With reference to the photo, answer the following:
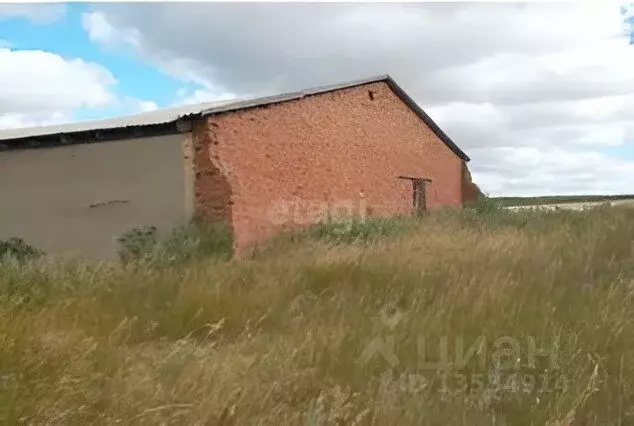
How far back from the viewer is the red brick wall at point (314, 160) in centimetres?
1130

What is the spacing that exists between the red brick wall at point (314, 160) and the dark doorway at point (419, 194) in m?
0.21

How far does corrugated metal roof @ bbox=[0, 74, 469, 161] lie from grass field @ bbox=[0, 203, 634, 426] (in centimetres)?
506

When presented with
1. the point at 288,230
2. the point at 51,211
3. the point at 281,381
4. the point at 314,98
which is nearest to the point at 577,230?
the point at 288,230

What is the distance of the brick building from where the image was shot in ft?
37.1

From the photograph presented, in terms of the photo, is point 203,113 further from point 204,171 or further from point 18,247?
point 18,247

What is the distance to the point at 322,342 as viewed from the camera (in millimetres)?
4066

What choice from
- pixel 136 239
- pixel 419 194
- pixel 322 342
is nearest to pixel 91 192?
pixel 136 239

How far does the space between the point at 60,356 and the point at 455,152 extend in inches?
704

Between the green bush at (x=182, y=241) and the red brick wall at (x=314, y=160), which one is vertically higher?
the red brick wall at (x=314, y=160)

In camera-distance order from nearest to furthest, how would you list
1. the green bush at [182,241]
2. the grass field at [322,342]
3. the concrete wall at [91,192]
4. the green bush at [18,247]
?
the grass field at [322,342] → the green bush at [182,241] → the concrete wall at [91,192] → the green bush at [18,247]

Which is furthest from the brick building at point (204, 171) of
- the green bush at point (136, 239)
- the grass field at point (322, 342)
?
the grass field at point (322, 342)

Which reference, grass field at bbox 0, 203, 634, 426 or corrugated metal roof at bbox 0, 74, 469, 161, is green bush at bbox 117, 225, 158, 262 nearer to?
corrugated metal roof at bbox 0, 74, 469, 161

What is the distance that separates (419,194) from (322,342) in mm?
14095

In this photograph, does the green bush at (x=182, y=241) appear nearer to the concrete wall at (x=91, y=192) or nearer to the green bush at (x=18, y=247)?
the concrete wall at (x=91, y=192)
